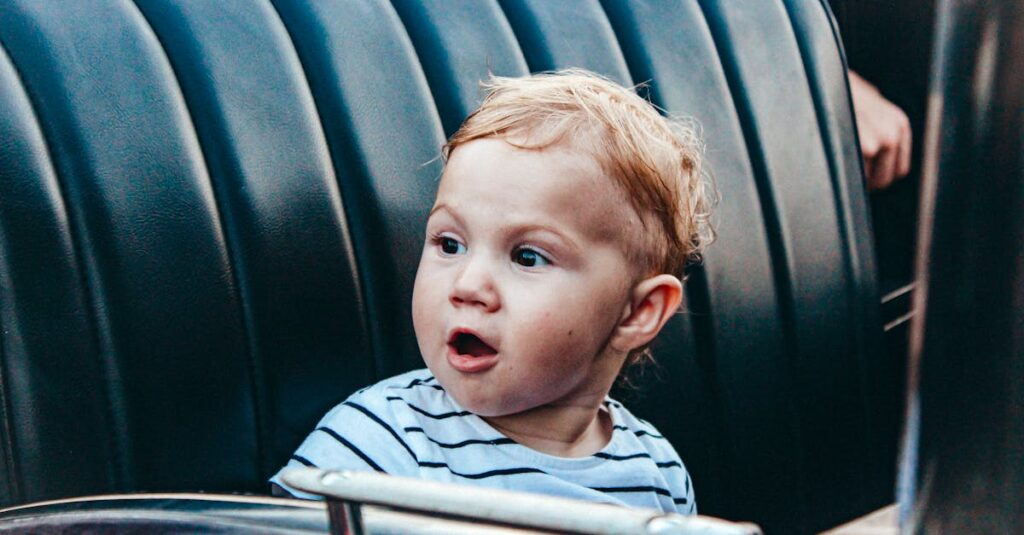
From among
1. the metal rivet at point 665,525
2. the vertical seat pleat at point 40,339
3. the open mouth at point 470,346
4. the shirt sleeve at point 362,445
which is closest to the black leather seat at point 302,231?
the vertical seat pleat at point 40,339

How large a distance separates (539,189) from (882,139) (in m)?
1.43

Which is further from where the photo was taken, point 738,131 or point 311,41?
point 738,131

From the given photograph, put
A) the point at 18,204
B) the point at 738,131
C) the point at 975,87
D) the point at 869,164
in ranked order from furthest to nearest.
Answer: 1. the point at 869,164
2. the point at 738,131
3. the point at 18,204
4. the point at 975,87

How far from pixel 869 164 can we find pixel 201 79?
4.93ft

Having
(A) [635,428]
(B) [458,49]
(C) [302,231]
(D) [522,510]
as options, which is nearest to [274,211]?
(C) [302,231]

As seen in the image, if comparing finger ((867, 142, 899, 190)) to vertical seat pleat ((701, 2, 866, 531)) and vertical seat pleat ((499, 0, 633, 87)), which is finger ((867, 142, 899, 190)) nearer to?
vertical seat pleat ((701, 2, 866, 531))

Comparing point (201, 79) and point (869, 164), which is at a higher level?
point (201, 79)

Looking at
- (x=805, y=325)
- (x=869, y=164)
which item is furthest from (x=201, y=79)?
(x=869, y=164)

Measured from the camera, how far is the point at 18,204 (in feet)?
A: 3.47

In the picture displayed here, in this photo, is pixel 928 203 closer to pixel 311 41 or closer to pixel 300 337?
pixel 300 337

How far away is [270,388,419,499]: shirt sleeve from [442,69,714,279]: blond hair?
285mm

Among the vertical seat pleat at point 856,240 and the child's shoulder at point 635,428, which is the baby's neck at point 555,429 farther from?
the vertical seat pleat at point 856,240

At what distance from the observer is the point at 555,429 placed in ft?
3.80

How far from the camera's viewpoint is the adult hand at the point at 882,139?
2.29 m
